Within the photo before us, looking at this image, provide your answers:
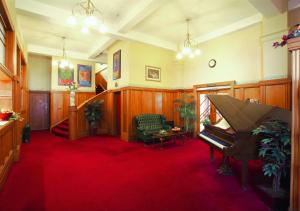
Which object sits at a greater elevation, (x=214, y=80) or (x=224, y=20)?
(x=224, y=20)

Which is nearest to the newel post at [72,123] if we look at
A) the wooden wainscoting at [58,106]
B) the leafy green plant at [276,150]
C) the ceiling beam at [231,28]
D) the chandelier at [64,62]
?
the chandelier at [64,62]

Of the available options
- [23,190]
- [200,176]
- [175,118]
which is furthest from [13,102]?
[175,118]

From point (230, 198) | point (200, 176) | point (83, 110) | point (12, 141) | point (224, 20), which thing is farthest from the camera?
point (83, 110)

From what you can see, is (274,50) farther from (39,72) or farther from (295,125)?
(39,72)

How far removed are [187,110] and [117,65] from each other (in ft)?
11.1

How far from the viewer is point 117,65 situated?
668 cm

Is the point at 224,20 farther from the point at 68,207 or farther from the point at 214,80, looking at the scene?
the point at 68,207

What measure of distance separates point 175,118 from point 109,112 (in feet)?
9.73

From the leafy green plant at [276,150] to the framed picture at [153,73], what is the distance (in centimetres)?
471

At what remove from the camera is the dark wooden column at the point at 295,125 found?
1.80 m

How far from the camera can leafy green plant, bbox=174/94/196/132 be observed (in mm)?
6297

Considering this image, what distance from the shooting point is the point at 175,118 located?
7.16m

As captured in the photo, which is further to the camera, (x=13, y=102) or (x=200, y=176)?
(x=13, y=102)

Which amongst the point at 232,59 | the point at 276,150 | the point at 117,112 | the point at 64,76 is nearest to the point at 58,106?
the point at 64,76
